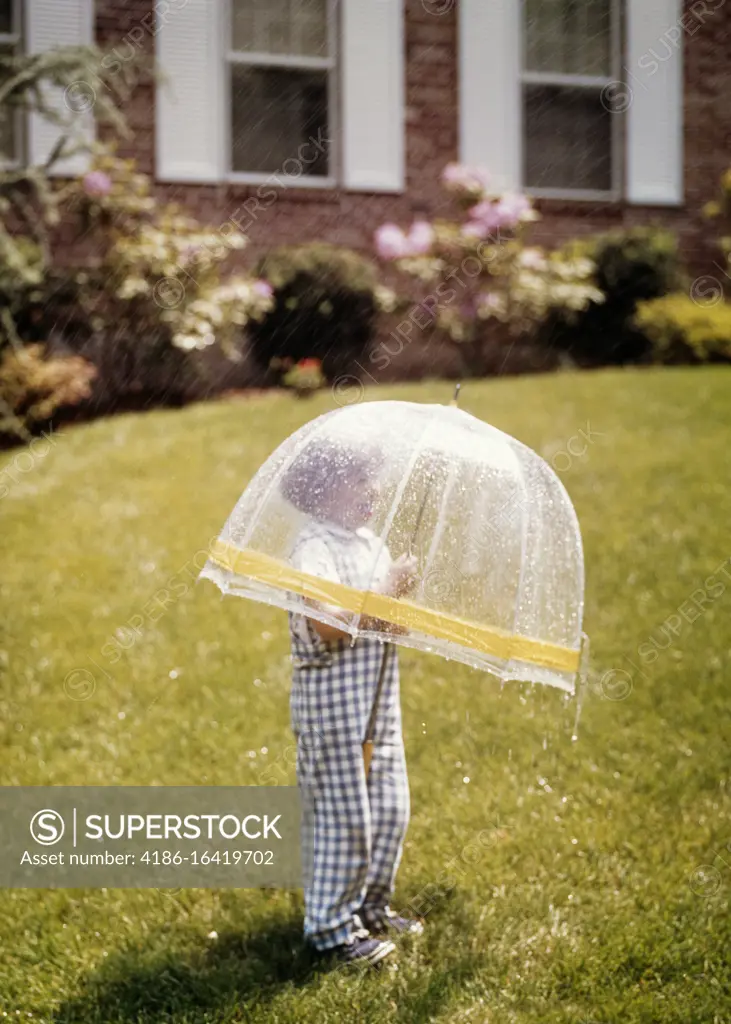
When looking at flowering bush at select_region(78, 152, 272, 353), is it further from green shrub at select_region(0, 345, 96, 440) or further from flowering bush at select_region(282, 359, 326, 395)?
green shrub at select_region(0, 345, 96, 440)

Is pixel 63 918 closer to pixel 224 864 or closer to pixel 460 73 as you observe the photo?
pixel 224 864

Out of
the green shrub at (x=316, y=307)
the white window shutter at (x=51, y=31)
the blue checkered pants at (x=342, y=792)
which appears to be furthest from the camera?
the white window shutter at (x=51, y=31)

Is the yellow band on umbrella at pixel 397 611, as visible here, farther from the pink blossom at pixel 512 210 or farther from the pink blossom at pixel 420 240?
the pink blossom at pixel 512 210

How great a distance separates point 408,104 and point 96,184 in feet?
10.1

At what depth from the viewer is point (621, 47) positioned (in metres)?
11.1

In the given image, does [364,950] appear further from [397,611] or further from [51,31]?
[51,31]

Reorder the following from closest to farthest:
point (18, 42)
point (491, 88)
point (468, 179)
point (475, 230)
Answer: point (475, 230) < point (18, 42) < point (468, 179) < point (491, 88)

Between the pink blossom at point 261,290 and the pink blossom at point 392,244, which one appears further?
the pink blossom at point 392,244

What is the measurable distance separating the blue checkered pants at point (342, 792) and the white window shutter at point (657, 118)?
30.0ft

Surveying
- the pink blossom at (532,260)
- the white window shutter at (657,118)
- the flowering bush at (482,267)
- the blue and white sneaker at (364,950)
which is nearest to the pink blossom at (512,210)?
the flowering bush at (482,267)

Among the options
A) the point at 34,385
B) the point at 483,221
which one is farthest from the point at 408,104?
the point at 34,385

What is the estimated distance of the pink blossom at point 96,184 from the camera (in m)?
9.09

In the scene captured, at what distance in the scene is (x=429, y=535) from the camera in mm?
2750

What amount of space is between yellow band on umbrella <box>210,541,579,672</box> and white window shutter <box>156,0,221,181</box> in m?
7.95
